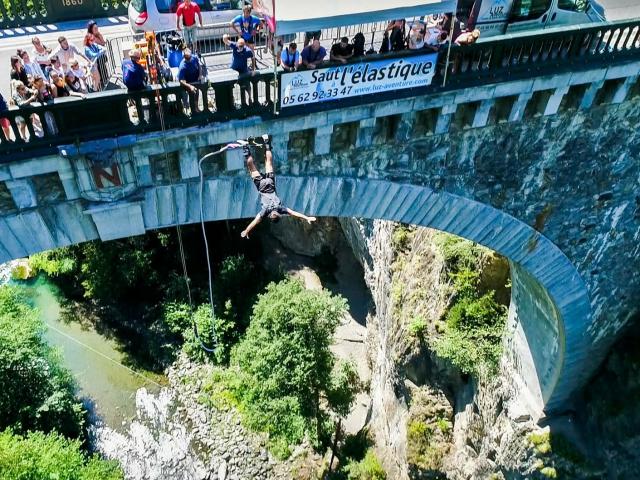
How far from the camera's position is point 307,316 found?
71.7ft

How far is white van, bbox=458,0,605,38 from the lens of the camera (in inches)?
474

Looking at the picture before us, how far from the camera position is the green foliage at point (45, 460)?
19362mm

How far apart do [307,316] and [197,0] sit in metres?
12.7

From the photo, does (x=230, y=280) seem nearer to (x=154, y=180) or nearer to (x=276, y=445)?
(x=276, y=445)

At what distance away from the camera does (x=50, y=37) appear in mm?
12523

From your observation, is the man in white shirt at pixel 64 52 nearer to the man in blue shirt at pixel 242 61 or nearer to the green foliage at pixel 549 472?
the man in blue shirt at pixel 242 61

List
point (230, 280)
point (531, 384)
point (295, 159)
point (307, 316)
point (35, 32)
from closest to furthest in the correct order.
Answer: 1. point (295, 159)
2. point (35, 32)
3. point (531, 384)
4. point (307, 316)
5. point (230, 280)

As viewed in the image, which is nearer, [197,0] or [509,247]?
[197,0]

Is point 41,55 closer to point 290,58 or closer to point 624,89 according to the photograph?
point 290,58

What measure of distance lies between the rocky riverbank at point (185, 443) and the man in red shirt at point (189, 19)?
18287 mm

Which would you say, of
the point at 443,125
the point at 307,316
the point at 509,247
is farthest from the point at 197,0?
the point at 307,316

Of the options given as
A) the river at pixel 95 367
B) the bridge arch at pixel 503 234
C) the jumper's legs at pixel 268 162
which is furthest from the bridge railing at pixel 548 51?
the river at pixel 95 367

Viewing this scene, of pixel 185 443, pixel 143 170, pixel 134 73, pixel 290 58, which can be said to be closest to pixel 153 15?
pixel 134 73

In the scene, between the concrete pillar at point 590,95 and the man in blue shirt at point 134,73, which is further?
the concrete pillar at point 590,95
